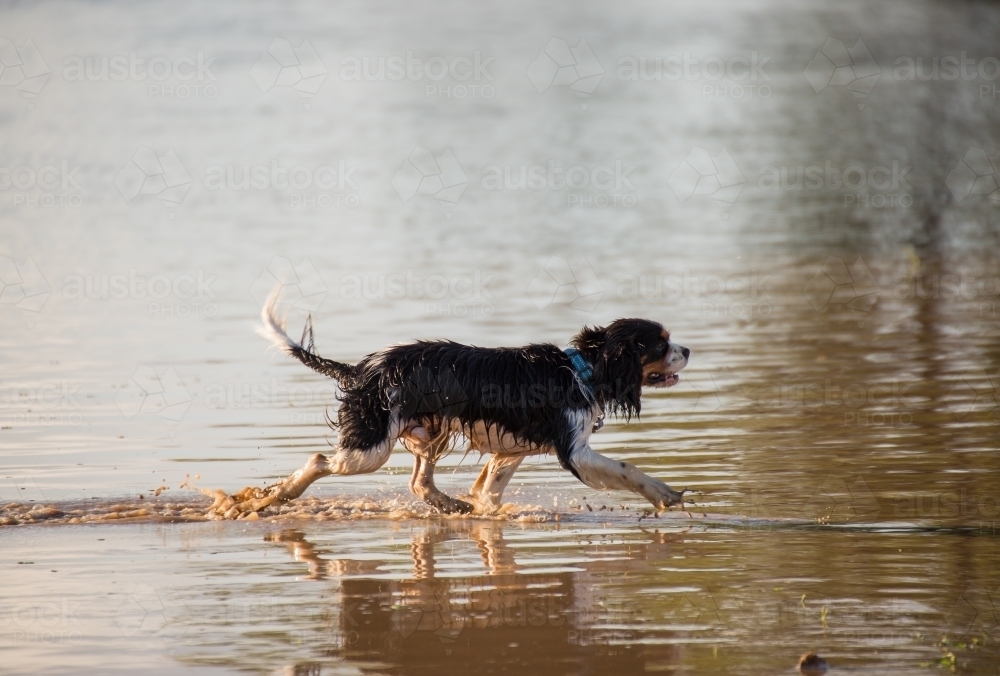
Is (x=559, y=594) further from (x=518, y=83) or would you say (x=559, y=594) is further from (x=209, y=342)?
(x=518, y=83)

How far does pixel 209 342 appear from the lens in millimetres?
11289

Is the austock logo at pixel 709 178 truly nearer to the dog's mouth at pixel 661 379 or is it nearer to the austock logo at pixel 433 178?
the austock logo at pixel 433 178

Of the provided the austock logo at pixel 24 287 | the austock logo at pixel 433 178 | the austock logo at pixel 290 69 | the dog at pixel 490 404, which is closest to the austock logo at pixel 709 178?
the austock logo at pixel 433 178

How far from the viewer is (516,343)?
35.0 feet

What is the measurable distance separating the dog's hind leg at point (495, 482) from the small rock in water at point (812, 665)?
2766mm

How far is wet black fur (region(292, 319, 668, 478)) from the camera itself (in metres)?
6.87

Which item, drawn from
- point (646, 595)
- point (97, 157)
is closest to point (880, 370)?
point (646, 595)

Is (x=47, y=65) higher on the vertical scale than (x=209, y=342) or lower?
higher

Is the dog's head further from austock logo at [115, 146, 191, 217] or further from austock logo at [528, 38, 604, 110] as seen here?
austock logo at [528, 38, 604, 110]

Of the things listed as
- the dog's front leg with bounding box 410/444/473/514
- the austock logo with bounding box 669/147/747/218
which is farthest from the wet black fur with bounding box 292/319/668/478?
the austock logo with bounding box 669/147/747/218

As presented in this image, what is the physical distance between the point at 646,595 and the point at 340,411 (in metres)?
2.18

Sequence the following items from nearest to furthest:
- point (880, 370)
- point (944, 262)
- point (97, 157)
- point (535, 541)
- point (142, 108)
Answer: point (535, 541), point (880, 370), point (944, 262), point (97, 157), point (142, 108)

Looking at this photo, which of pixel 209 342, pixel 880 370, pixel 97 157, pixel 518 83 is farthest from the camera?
pixel 518 83

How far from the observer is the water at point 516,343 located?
17.0 feet
